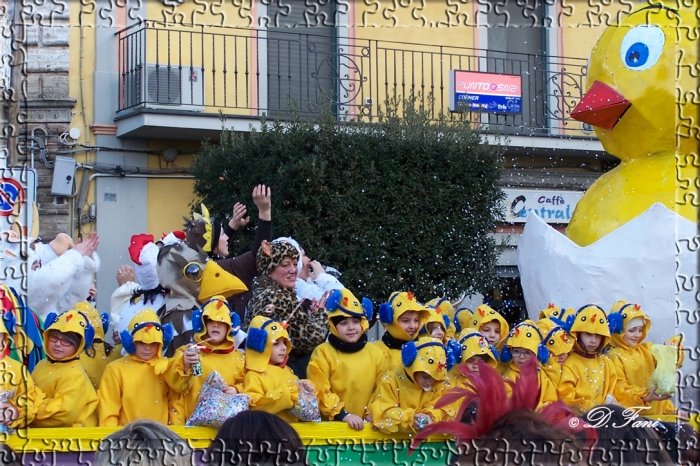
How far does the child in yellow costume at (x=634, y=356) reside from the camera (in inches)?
218

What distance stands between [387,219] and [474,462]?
5593 millimetres

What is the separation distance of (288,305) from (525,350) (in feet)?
4.26

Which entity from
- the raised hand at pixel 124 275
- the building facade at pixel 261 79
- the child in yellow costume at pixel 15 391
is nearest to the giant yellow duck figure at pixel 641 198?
the raised hand at pixel 124 275

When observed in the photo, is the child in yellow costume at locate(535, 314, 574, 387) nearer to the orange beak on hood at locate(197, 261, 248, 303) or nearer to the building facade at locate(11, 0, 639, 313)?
the orange beak on hood at locate(197, 261, 248, 303)

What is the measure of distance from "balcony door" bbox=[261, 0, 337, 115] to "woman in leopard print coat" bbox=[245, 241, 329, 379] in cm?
534

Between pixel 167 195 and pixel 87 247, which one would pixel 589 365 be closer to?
pixel 87 247

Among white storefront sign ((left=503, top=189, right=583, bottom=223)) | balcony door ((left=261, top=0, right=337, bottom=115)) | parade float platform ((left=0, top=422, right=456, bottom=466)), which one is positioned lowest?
parade float platform ((left=0, top=422, right=456, bottom=466))

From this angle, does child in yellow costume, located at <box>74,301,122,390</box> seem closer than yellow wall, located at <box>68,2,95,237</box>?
Yes

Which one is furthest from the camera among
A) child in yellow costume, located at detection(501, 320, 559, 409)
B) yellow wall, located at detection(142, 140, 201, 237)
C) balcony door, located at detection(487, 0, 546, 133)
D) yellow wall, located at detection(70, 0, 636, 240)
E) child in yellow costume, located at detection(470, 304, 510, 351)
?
balcony door, located at detection(487, 0, 546, 133)

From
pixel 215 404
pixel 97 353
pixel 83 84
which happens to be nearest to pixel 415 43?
pixel 83 84

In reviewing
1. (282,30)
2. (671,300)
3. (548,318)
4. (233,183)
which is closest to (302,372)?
(548,318)

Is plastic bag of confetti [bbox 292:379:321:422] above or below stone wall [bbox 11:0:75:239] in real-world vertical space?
below

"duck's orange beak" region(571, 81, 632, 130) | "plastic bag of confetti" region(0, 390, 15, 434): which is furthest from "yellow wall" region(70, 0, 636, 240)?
"plastic bag of confetti" region(0, 390, 15, 434)

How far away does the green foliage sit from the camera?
7.77m
